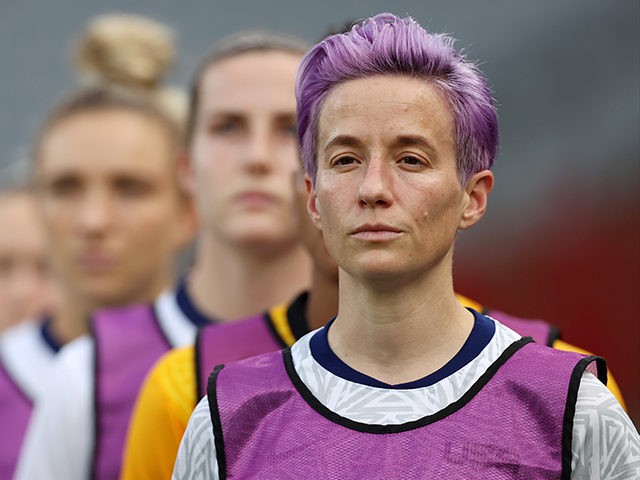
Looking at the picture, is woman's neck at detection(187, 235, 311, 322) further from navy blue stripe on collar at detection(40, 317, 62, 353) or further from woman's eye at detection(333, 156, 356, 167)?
woman's eye at detection(333, 156, 356, 167)

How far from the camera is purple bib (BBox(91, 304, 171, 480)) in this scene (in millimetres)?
3674

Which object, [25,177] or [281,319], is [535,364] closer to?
[281,319]

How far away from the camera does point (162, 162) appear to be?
16.4 feet

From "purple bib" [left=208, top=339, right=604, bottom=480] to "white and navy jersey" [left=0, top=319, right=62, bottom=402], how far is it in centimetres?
278

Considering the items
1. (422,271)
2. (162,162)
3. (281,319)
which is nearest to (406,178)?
(422,271)

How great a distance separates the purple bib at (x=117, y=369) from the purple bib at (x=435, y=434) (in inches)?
60.1

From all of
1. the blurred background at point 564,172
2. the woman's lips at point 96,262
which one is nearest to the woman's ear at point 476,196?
the woman's lips at point 96,262

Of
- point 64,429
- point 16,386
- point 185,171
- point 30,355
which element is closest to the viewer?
point 64,429

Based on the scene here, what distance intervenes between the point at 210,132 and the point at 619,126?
5966 mm

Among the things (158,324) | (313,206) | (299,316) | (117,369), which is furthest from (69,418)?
(313,206)

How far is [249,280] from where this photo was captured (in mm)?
4078

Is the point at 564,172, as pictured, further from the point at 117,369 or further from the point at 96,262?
the point at 117,369

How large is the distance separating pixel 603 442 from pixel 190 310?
2185 millimetres

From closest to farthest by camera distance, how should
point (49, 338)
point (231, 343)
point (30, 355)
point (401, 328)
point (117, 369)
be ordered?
1. point (401, 328)
2. point (231, 343)
3. point (117, 369)
4. point (30, 355)
5. point (49, 338)
